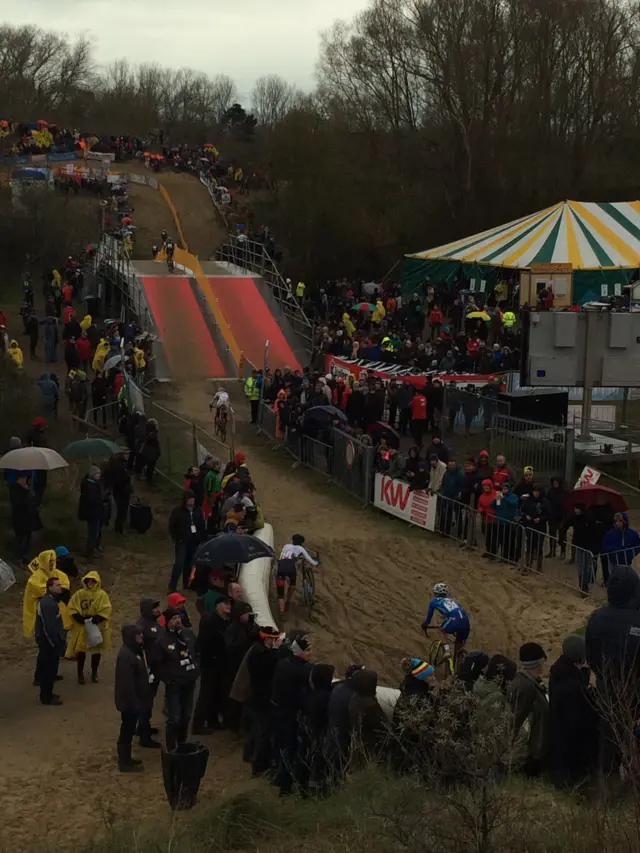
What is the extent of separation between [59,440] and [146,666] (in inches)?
485

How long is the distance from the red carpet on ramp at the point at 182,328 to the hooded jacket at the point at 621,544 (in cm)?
1674

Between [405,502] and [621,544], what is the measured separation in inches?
184

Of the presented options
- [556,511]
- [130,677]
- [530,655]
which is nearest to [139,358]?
[556,511]

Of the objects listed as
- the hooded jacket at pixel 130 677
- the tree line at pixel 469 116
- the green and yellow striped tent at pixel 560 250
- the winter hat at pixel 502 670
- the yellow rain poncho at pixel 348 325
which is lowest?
the hooded jacket at pixel 130 677

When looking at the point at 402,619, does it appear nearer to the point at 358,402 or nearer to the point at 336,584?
the point at 336,584

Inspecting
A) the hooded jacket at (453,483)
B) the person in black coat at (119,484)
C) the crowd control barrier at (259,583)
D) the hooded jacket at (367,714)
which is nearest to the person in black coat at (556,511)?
the hooded jacket at (453,483)

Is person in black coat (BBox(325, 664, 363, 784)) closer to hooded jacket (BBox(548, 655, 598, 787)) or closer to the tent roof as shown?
hooded jacket (BBox(548, 655, 598, 787))

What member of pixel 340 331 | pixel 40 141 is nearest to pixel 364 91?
pixel 40 141

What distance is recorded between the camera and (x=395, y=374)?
26.5 metres

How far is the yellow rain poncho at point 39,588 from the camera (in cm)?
1229

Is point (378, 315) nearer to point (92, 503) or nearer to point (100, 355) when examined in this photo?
point (100, 355)

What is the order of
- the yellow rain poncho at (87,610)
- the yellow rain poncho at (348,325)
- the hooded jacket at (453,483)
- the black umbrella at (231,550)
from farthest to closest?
the yellow rain poncho at (348,325), the hooded jacket at (453,483), the black umbrella at (231,550), the yellow rain poncho at (87,610)

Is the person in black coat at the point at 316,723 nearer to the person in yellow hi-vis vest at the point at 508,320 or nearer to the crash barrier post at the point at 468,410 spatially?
the crash barrier post at the point at 468,410

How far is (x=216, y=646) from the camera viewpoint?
11.1m
